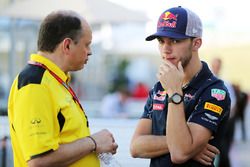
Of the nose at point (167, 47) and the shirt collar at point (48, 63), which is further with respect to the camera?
the nose at point (167, 47)

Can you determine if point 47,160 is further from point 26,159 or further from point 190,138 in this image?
point 190,138

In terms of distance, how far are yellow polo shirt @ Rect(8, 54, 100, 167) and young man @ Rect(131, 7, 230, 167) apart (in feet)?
1.43

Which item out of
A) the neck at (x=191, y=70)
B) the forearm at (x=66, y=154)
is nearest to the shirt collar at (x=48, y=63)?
the forearm at (x=66, y=154)

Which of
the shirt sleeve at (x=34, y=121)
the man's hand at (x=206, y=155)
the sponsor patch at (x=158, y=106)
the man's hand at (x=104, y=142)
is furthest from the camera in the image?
the sponsor patch at (x=158, y=106)

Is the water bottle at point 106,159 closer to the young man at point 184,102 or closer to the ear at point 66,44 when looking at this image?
the young man at point 184,102

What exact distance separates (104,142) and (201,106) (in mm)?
532

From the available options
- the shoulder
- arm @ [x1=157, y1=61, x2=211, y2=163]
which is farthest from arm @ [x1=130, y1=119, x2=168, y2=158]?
the shoulder

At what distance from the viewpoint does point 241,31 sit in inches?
890

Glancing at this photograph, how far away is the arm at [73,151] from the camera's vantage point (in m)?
2.82

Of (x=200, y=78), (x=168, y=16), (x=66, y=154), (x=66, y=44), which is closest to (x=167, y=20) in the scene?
(x=168, y=16)

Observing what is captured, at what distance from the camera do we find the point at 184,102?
3.20 m

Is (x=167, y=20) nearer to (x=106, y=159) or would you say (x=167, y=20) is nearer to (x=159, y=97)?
(x=159, y=97)

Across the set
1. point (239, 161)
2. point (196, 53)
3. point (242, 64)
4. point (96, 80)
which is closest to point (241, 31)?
point (96, 80)

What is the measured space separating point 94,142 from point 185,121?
0.46 meters
